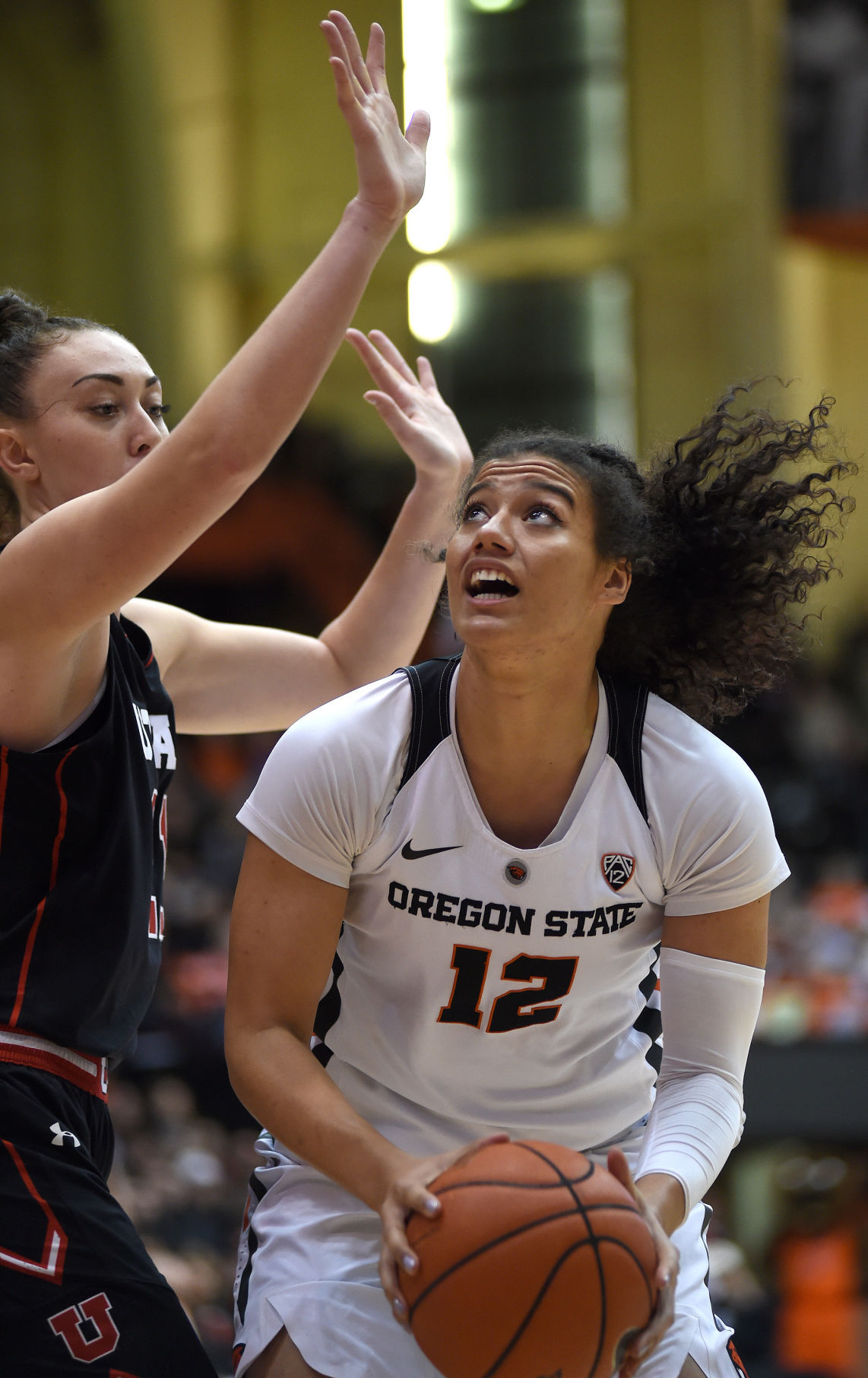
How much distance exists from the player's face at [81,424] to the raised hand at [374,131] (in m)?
0.61

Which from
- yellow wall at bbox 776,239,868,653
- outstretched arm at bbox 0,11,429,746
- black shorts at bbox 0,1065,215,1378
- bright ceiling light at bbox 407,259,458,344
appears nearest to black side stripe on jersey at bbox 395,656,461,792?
outstretched arm at bbox 0,11,429,746

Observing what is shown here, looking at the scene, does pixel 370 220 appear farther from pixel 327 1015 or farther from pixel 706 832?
pixel 327 1015

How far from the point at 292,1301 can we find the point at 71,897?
0.81 m

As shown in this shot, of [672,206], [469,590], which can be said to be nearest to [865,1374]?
[469,590]

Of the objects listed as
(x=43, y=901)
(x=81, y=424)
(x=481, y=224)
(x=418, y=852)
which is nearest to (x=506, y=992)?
(x=418, y=852)

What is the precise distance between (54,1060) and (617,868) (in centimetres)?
106

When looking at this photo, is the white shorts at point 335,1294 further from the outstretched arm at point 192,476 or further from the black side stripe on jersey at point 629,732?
the outstretched arm at point 192,476

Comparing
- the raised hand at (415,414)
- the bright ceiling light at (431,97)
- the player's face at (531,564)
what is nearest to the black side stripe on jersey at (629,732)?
the player's face at (531,564)

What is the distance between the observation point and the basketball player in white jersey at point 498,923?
2.63 m

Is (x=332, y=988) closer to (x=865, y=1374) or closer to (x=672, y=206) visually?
(x=865, y=1374)

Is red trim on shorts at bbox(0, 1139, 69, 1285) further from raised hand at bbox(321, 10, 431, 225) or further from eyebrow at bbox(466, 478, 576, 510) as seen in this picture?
raised hand at bbox(321, 10, 431, 225)

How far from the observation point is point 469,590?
2.75 m

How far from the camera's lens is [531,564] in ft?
8.86

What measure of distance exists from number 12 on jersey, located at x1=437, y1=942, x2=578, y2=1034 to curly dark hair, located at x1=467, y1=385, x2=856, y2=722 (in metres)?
0.68
